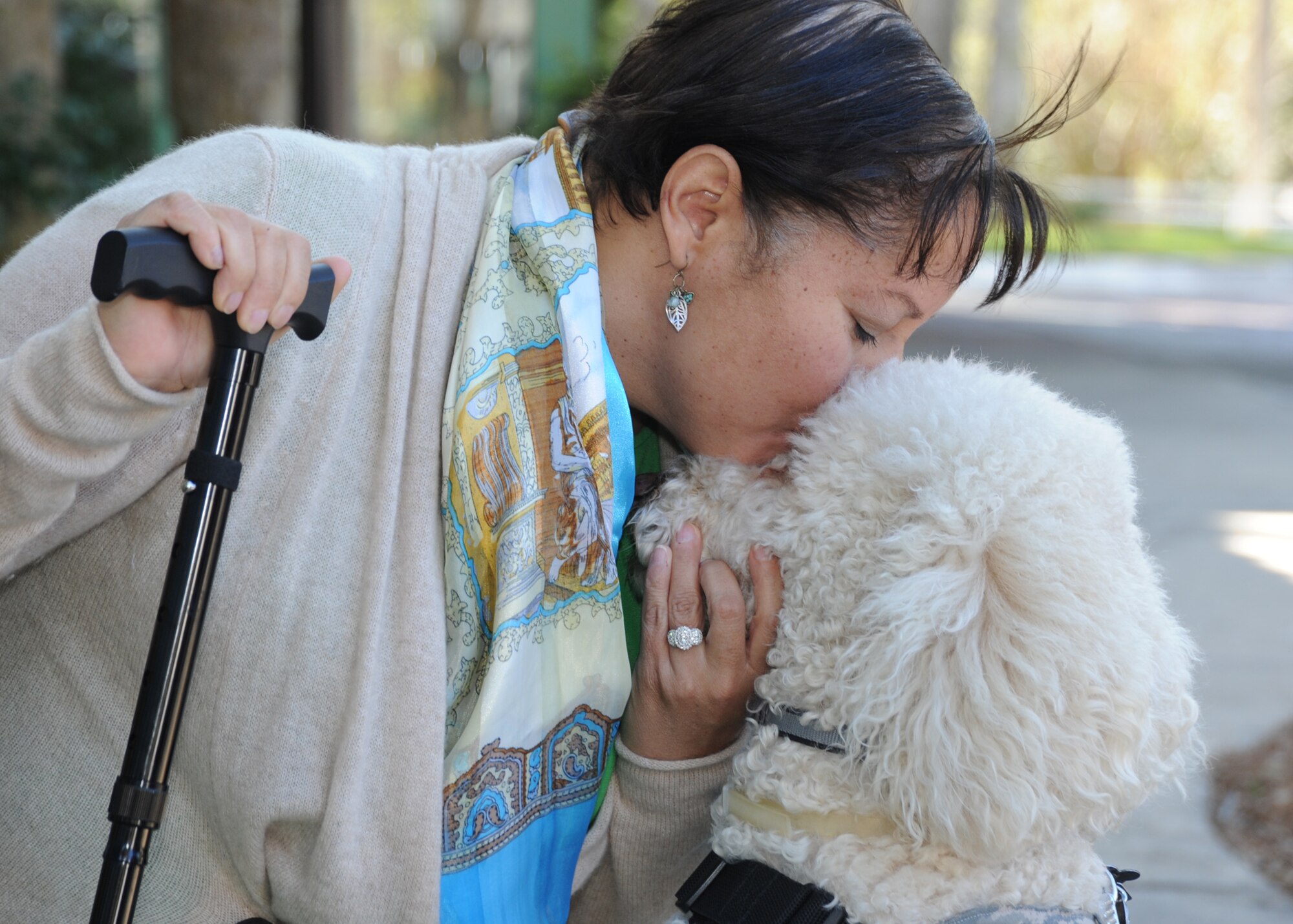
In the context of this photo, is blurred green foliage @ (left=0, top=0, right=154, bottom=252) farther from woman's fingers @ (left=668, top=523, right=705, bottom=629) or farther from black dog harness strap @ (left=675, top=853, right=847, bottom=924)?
black dog harness strap @ (left=675, top=853, right=847, bottom=924)

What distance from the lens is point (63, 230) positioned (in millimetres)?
1539

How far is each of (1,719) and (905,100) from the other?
4.69 ft

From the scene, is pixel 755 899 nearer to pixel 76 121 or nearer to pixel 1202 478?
pixel 1202 478

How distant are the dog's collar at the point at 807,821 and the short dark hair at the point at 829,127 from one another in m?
0.71

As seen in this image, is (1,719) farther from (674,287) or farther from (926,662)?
(926,662)

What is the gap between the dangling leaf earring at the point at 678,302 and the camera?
5.65 ft

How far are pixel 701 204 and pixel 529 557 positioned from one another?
540 millimetres

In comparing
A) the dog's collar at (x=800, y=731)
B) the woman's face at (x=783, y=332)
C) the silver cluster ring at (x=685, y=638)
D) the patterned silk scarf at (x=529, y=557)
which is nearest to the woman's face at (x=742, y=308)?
the woman's face at (x=783, y=332)

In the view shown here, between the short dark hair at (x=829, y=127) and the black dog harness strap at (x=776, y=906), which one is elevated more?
the short dark hair at (x=829, y=127)

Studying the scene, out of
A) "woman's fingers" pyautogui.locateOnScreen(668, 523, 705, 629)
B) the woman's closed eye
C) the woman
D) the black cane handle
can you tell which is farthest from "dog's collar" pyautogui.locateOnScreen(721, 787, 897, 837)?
the black cane handle

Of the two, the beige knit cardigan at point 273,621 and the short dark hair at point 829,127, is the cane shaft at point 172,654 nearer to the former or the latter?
the beige knit cardigan at point 273,621

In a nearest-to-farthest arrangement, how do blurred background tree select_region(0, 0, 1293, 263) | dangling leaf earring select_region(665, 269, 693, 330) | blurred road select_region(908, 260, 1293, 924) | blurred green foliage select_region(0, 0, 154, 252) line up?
dangling leaf earring select_region(665, 269, 693, 330), blurred road select_region(908, 260, 1293, 924), blurred background tree select_region(0, 0, 1293, 263), blurred green foliage select_region(0, 0, 154, 252)

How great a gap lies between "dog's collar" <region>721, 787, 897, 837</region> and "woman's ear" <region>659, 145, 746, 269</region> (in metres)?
0.73

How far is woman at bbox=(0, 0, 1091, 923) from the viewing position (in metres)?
1.50
